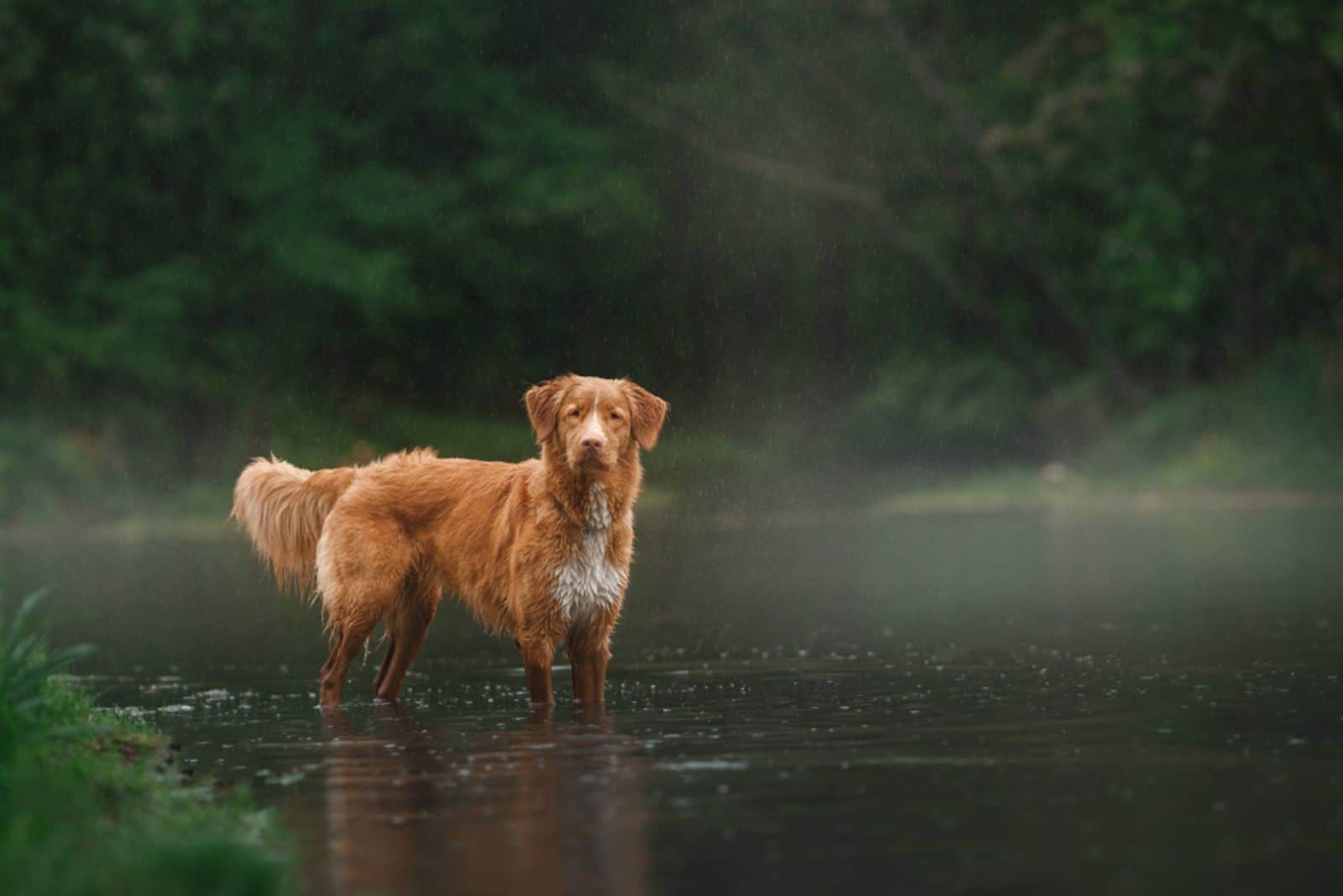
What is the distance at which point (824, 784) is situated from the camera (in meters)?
8.22

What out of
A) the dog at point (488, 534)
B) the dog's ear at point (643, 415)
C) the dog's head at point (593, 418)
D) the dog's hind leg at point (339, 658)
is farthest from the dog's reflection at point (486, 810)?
the dog's ear at point (643, 415)

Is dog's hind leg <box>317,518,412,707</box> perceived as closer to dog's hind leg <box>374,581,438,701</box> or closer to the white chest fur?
dog's hind leg <box>374,581,438,701</box>

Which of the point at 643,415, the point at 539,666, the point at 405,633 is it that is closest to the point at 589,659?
the point at 539,666

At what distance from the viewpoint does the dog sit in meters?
10.9

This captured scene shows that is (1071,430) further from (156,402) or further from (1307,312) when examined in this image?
(156,402)

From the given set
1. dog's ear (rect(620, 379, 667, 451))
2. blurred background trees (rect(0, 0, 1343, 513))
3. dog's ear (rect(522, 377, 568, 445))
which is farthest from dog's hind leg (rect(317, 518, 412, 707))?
blurred background trees (rect(0, 0, 1343, 513))

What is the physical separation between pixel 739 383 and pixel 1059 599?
25740 millimetres

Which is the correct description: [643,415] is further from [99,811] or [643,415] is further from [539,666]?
[99,811]

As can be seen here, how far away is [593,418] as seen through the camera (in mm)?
10680

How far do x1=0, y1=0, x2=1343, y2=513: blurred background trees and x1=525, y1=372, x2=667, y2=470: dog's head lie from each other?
2060 centimetres

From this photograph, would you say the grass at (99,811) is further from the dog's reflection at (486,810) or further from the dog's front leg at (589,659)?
the dog's front leg at (589,659)

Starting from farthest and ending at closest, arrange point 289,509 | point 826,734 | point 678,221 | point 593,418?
point 678,221 < point 289,509 < point 593,418 < point 826,734

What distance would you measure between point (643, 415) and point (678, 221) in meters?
31.7

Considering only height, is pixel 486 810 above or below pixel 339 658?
below
